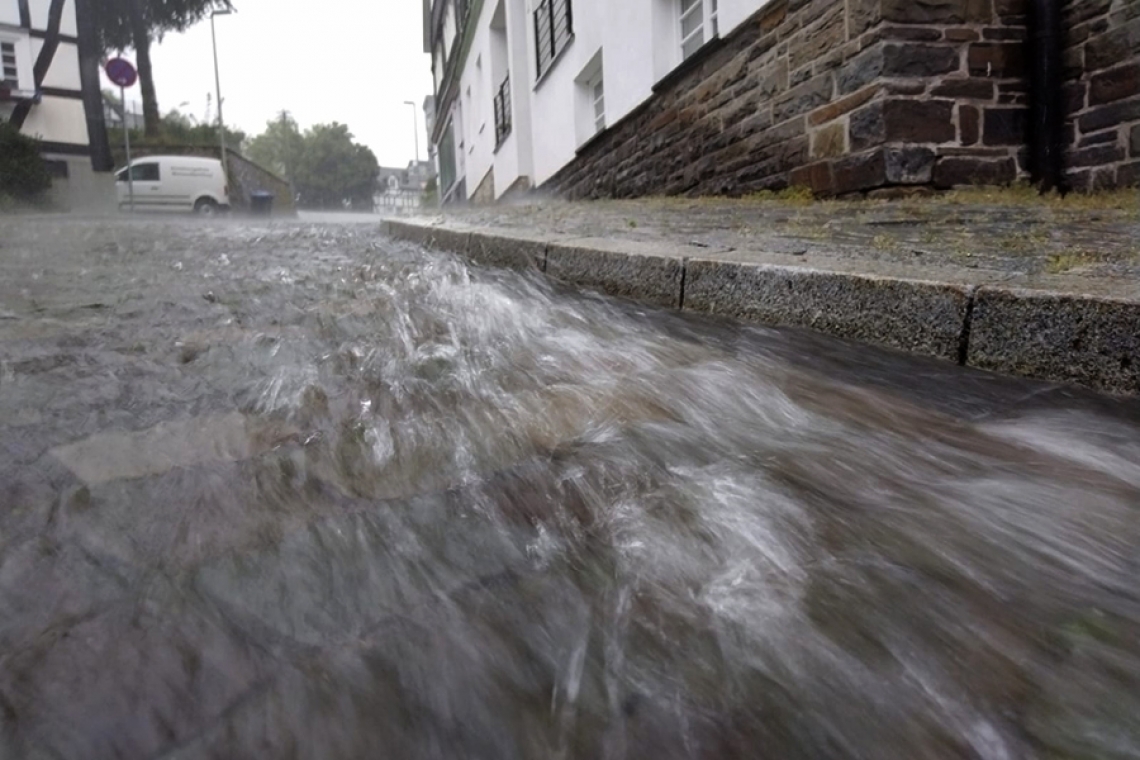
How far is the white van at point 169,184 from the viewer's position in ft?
74.1

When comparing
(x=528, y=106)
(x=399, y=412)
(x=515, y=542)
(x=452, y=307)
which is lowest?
(x=515, y=542)

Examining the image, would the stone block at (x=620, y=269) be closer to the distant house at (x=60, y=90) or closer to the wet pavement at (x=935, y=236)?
the wet pavement at (x=935, y=236)

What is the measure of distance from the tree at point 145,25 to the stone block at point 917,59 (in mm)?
28238

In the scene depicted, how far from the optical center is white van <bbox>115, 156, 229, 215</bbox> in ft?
74.1

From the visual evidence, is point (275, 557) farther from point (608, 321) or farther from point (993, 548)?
point (608, 321)

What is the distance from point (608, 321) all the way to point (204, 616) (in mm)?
2152

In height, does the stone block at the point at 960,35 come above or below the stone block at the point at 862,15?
below

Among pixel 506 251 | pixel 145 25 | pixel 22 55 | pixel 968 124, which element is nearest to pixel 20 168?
pixel 145 25

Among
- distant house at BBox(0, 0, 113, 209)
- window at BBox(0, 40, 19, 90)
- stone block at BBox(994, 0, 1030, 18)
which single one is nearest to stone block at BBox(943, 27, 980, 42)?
stone block at BBox(994, 0, 1030, 18)

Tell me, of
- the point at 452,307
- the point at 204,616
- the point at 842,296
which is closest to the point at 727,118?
the point at 452,307

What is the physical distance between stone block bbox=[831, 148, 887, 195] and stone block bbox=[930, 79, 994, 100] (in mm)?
612

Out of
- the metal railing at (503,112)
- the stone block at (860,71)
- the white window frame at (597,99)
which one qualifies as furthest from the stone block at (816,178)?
the metal railing at (503,112)

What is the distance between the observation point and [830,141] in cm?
572

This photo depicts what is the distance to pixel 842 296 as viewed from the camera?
8.46 ft
